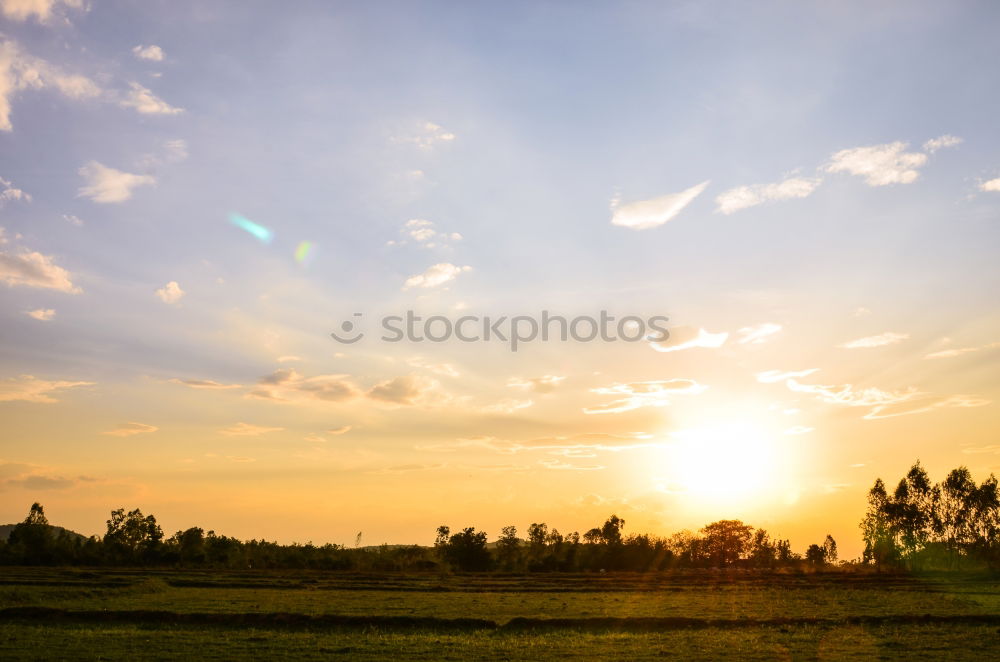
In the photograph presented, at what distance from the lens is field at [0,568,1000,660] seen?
1147 inches

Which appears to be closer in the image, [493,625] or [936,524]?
[493,625]

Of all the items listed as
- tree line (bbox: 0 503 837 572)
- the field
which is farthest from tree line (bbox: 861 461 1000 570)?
the field

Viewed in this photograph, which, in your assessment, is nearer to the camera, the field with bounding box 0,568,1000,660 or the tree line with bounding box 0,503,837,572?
the field with bounding box 0,568,1000,660

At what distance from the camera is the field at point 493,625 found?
2912 cm

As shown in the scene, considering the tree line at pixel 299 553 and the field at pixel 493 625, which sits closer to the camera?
the field at pixel 493 625

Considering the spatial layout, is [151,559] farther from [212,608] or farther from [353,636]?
[353,636]

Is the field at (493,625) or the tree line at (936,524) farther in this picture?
the tree line at (936,524)

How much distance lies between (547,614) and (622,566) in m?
109

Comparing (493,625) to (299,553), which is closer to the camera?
(493,625)

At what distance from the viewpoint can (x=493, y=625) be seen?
3878cm

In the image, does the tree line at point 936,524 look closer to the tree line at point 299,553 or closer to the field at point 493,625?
the tree line at point 299,553

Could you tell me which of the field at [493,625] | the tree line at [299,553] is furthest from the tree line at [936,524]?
the field at [493,625]

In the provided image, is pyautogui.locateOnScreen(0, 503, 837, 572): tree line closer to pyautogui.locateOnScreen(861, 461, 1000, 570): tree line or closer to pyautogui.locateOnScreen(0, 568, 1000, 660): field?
pyautogui.locateOnScreen(861, 461, 1000, 570): tree line

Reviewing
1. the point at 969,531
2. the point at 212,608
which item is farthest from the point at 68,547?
the point at 969,531
